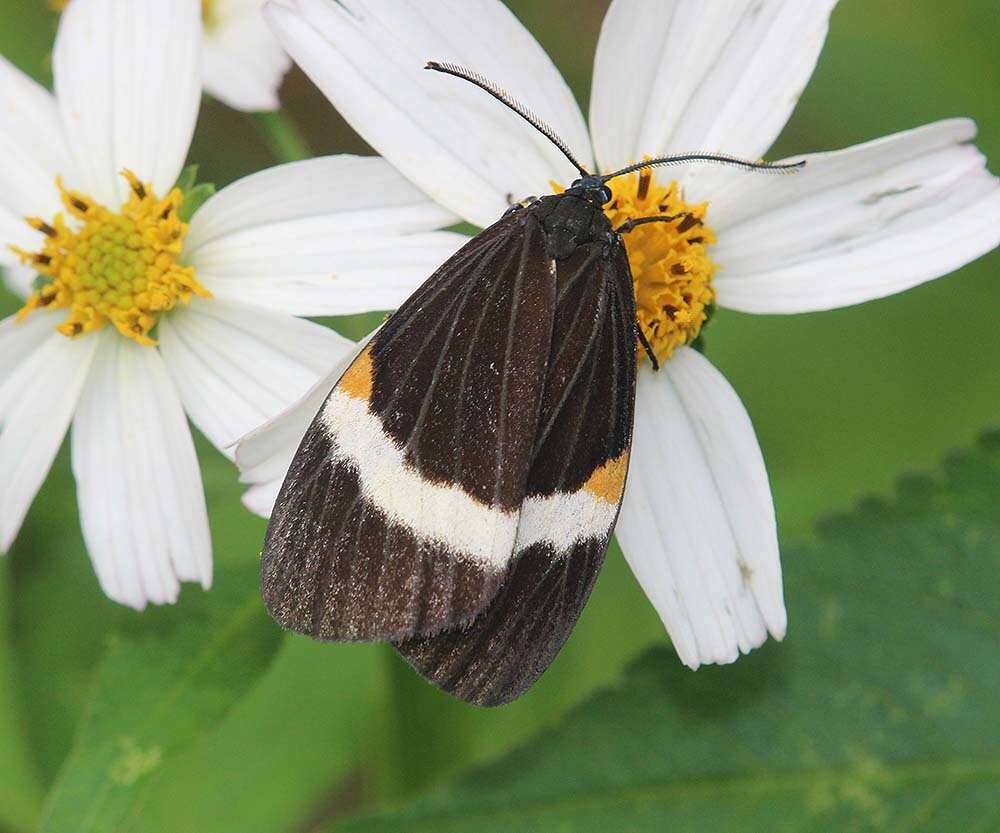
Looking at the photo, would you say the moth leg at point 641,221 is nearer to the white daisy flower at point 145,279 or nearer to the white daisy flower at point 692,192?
the white daisy flower at point 692,192

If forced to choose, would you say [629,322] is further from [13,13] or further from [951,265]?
[13,13]

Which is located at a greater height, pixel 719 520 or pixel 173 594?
pixel 173 594

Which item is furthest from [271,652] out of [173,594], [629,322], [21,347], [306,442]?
[629,322]

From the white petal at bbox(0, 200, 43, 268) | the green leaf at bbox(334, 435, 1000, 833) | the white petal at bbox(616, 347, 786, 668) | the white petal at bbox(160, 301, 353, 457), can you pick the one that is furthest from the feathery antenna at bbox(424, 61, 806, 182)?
the white petal at bbox(0, 200, 43, 268)

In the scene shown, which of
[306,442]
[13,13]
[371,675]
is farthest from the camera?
[13,13]

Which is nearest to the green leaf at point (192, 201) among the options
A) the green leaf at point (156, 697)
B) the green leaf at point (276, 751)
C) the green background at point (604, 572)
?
the green background at point (604, 572)

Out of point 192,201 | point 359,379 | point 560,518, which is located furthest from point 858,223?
point 192,201

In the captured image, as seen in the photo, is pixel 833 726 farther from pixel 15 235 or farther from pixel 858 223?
pixel 15 235

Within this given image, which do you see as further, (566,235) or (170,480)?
(170,480)
